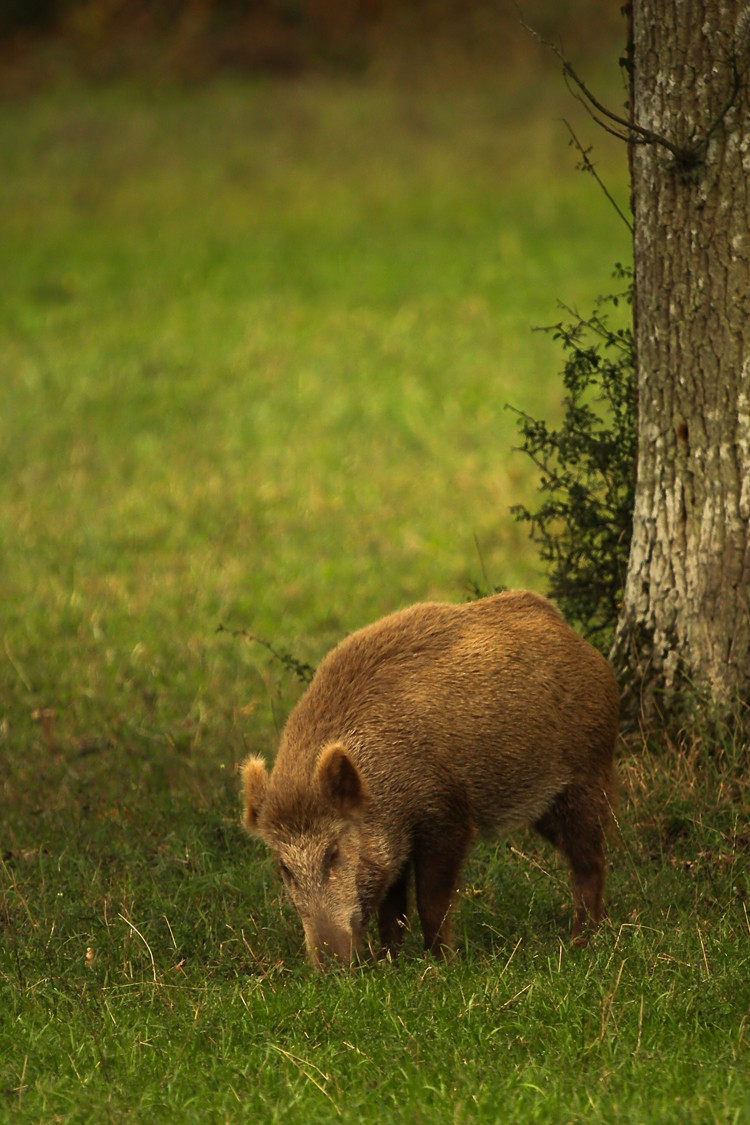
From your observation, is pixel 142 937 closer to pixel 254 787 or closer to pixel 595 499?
pixel 254 787

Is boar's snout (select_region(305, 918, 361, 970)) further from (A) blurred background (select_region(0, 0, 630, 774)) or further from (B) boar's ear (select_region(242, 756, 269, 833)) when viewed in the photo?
(A) blurred background (select_region(0, 0, 630, 774))

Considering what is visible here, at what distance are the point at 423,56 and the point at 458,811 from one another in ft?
85.8

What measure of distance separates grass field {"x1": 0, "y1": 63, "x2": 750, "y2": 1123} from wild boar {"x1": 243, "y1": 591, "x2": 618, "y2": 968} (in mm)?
251

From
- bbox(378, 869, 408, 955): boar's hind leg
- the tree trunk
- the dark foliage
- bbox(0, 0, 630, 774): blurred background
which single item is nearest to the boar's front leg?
bbox(378, 869, 408, 955): boar's hind leg

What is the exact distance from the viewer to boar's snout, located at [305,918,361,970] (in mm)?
5074

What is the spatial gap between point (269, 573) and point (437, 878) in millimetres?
6398

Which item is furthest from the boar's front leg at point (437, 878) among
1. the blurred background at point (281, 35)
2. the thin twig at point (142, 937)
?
the blurred background at point (281, 35)

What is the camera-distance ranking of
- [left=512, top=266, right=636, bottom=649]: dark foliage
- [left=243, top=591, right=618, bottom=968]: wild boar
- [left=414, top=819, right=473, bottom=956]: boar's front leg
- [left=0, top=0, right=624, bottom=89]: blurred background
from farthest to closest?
[left=0, top=0, right=624, bottom=89]: blurred background → [left=512, top=266, right=636, bottom=649]: dark foliage → [left=414, top=819, right=473, bottom=956]: boar's front leg → [left=243, top=591, right=618, bottom=968]: wild boar

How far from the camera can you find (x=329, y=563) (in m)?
11.8

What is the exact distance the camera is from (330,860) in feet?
17.0

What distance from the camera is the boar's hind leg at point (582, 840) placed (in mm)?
5629

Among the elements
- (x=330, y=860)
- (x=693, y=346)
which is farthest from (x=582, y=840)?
(x=693, y=346)

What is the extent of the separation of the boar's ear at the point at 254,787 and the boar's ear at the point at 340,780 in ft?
1.09

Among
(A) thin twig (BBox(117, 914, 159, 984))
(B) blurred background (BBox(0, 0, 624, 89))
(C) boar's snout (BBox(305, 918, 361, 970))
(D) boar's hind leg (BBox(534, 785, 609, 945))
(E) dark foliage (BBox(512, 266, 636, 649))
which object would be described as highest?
(B) blurred background (BBox(0, 0, 624, 89))
